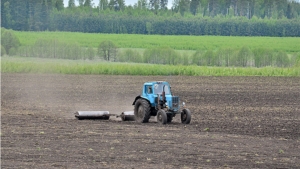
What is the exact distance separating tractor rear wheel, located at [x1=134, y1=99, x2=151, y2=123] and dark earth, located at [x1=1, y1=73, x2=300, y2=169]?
0.29 meters

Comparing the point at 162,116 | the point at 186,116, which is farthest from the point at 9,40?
the point at 162,116

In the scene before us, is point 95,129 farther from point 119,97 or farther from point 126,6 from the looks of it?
point 126,6

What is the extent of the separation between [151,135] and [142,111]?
11.7 ft

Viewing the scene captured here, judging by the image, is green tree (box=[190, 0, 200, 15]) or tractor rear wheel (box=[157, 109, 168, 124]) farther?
green tree (box=[190, 0, 200, 15])

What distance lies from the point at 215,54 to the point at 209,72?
67.3 feet

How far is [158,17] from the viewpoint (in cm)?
10994

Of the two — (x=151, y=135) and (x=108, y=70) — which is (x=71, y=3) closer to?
(x=108, y=70)

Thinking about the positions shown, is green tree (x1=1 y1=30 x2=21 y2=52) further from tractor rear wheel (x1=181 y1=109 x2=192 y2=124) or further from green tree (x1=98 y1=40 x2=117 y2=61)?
tractor rear wheel (x1=181 y1=109 x2=192 y2=124)

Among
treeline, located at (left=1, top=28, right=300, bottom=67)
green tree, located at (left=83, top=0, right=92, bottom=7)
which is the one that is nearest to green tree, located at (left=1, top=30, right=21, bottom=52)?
treeline, located at (left=1, top=28, right=300, bottom=67)

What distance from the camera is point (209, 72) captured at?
59.4 meters

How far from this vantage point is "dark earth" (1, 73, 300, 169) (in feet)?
47.5

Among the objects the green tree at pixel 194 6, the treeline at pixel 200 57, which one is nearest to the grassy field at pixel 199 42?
the treeline at pixel 200 57

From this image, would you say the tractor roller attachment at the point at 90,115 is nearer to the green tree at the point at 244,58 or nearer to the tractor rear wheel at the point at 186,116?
the tractor rear wheel at the point at 186,116

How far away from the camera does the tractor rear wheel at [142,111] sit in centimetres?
2198
